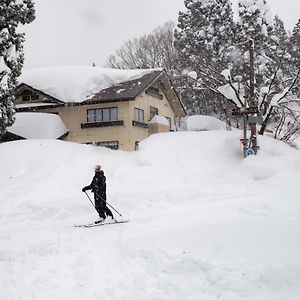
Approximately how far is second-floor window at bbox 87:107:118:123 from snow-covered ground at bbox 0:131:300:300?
7182 millimetres

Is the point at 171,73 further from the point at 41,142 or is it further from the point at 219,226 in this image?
the point at 219,226

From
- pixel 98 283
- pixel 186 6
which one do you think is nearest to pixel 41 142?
pixel 98 283

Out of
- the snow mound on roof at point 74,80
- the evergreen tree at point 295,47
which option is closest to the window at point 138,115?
the snow mound on roof at point 74,80

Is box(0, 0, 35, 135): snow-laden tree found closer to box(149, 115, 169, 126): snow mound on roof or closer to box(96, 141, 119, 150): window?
box(96, 141, 119, 150): window

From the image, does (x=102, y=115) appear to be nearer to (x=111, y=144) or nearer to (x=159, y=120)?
(x=111, y=144)

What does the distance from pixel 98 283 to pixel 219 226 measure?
3696 millimetres

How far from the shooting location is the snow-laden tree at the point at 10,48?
1977cm

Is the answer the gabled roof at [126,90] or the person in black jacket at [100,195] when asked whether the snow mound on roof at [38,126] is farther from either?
the person in black jacket at [100,195]

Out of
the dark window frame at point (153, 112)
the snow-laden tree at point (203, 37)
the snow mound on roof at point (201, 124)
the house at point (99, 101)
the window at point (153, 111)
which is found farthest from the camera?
the snow-laden tree at point (203, 37)

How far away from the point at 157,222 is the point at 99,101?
18.8 metres

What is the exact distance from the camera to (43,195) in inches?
635


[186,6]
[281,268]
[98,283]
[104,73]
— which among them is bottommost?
[98,283]

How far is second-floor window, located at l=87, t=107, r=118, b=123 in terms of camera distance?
2930 centimetres

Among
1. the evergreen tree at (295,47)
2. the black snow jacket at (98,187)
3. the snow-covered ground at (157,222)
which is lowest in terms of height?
the snow-covered ground at (157,222)
